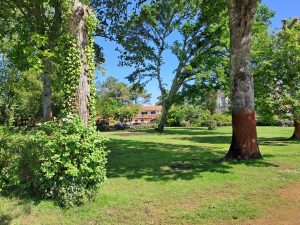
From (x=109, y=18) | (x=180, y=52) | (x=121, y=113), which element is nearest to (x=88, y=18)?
(x=109, y=18)

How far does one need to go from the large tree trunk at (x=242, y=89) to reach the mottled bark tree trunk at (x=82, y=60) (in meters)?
5.26

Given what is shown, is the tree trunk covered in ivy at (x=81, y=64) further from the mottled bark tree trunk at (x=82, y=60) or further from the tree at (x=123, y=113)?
the tree at (x=123, y=113)

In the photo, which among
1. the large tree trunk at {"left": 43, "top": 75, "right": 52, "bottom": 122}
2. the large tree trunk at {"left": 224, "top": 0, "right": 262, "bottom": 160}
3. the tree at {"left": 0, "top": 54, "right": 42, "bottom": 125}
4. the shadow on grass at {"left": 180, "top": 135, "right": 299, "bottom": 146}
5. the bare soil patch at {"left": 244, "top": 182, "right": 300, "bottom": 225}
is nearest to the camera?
the bare soil patch at {"left": 244, "top": 182, "right": 300, "bottom": 225}

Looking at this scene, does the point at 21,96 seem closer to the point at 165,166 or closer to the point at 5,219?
the point at 165,166

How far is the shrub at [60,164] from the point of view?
6.17m

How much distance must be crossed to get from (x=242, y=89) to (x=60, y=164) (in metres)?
6.89

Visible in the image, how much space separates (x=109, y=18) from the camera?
606 inches

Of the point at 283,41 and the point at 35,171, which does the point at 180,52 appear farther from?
the point at 35,171

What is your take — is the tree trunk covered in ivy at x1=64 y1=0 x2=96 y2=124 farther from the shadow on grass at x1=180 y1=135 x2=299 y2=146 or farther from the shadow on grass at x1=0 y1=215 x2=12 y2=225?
the shadow on grass at x1=180 y1=135 x2=299 y2=146

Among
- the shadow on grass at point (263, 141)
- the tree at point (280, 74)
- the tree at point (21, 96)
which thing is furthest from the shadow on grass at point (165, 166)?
the tree at point (21, 96)

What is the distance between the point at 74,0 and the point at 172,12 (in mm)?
23693

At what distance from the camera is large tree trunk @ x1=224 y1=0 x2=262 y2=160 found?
10547 mm

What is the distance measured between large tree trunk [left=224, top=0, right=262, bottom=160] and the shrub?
5.73 metres

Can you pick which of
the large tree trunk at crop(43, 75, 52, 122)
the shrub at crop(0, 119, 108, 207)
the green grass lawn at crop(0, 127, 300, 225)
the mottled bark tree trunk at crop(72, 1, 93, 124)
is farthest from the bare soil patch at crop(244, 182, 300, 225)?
the large tree trunk at crop(43, 75, 52, 122)
